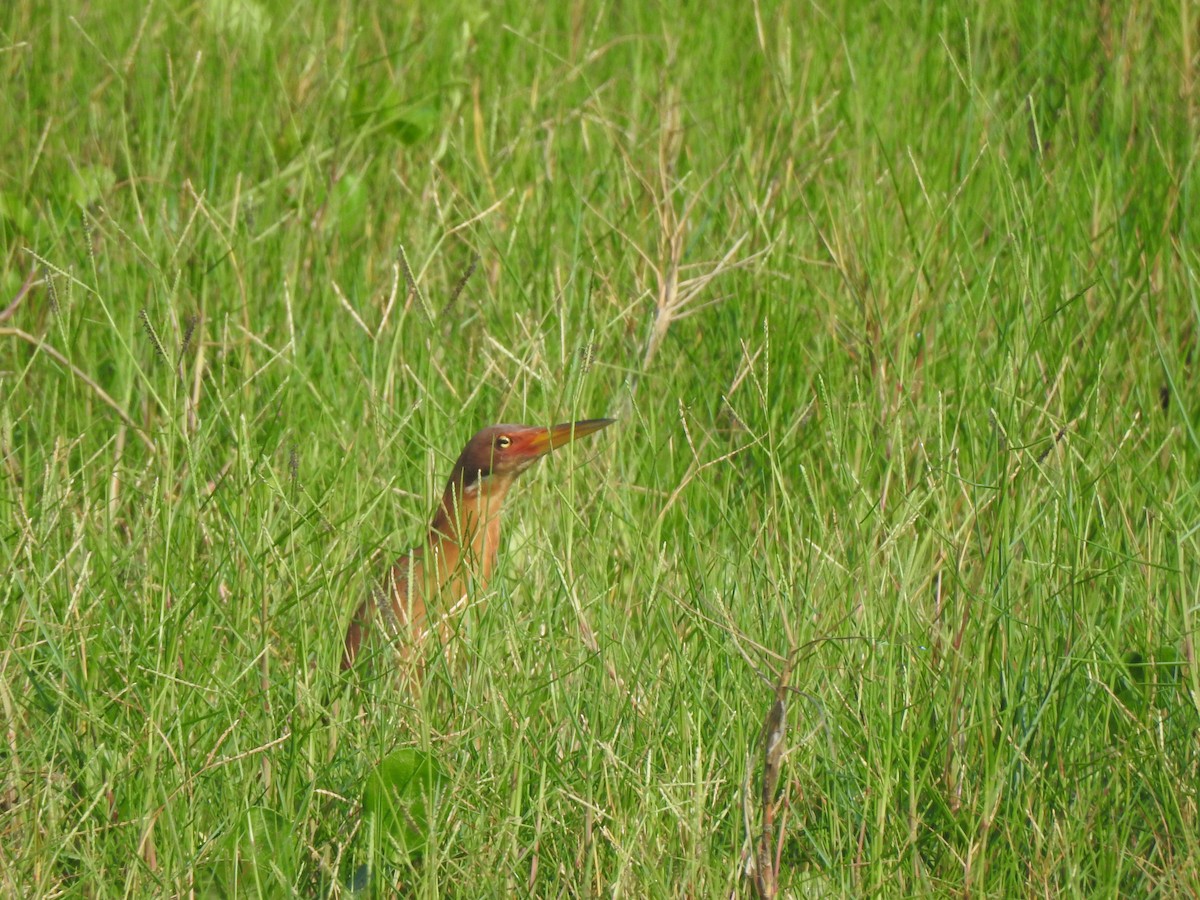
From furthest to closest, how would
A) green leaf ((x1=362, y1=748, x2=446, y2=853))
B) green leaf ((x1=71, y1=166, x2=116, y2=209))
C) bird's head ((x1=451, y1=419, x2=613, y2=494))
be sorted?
green leaf ((x1=71, y1=166, x2=116, y2=209)) < bird's head ((x1=451, y1=419, x2=613, y2=494)) < green leaf ((x1=362, y1=748, x2=446, y2=853))

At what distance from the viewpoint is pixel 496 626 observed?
253 centimetres

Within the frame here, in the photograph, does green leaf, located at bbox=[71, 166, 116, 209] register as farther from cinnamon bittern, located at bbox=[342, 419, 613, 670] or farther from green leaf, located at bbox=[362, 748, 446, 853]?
green leaf, located at bbox=[362, 748, 446, 853]

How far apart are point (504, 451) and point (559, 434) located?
4.8 inches

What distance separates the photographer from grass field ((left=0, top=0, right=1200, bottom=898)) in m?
2.11

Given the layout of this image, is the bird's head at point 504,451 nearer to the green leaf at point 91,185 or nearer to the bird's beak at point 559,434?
the bird's beak at point 559,434

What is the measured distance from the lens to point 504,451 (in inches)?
114

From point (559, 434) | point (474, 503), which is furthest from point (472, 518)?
point (559, 434)

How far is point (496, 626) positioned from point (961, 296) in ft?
4.29

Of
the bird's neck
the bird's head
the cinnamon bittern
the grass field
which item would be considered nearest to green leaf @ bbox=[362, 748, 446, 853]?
the grass field

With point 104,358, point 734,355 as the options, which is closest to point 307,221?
point 104,358

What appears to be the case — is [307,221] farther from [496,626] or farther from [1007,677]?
[1007,677]

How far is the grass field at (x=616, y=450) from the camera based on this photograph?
2111mm

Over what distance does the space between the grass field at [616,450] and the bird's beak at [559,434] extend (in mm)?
51

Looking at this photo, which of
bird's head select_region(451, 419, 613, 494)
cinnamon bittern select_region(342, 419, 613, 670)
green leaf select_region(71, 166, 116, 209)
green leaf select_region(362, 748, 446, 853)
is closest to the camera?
green leaf select_region(362, 748, 446, 853)
